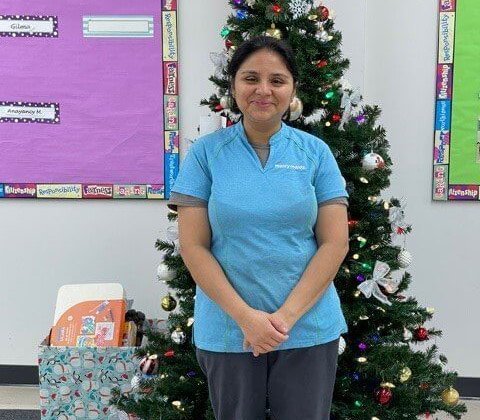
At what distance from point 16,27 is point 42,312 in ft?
4.38

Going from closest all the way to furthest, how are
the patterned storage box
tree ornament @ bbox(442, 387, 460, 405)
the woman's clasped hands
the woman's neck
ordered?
the woman's clasped hands → the woman's neck → tree ornament @ bbox(442, 387, 460, 405) → the patterned storage box

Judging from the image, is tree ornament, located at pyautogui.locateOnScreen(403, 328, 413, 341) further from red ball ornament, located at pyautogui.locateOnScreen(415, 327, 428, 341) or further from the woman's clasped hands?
the woman's clasped hands

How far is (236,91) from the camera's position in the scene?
57.9 inches


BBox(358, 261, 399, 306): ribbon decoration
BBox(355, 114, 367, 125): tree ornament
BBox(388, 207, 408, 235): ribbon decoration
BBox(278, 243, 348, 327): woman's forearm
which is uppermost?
BBox(355, 114, 367, 125): tree ornament

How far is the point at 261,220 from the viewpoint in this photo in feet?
4.54

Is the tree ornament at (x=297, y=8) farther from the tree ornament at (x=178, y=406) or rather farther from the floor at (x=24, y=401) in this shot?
the floor at (x=24, y=401)

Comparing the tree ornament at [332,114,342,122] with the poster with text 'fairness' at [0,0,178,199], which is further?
the poster with text 'fairness' at [0,0,178,199]

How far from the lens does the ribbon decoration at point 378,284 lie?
6.23ft

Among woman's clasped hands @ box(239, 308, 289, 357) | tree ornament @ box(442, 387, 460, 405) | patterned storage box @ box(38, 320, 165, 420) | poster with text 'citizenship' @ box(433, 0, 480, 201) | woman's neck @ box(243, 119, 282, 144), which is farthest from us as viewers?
poster with text 'citizenship' @ box(433, 0, 480, 201)

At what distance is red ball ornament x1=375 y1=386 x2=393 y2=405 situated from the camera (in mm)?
1915

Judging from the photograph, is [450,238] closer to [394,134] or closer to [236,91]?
[394,134]

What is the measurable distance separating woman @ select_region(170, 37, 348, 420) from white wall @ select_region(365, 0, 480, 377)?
4.32 ft

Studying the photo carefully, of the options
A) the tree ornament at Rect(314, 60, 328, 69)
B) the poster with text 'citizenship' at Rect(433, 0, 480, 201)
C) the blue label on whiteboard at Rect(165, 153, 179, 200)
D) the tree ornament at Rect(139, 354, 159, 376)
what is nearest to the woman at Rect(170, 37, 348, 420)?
the tree ornament at Rect(314, 60, 328, 69)

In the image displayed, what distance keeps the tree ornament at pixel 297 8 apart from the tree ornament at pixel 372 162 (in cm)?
51
